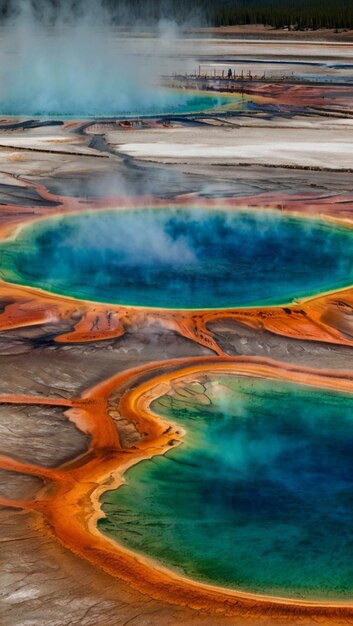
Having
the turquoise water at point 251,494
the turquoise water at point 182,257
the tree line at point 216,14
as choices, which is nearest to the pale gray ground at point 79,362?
the turquoise water at point 251,494

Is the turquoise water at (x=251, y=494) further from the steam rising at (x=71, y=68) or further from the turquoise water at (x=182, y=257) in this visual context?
the steam rising at (x=71, y=68)

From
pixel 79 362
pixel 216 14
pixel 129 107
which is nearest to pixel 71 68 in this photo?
A: pixel 129 107

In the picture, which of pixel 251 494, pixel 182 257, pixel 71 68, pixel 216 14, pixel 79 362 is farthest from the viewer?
pixel 216 14

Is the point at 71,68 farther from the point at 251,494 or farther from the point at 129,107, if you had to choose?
the point at 251,494

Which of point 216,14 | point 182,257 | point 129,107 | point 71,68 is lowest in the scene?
point 182,257

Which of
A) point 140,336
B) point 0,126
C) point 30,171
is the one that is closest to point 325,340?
point 140,336

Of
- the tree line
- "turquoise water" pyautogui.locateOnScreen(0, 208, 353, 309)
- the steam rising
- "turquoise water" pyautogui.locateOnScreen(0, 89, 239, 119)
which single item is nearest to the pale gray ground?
Result: "turquoise water" pyautogui.locateOnScreen(0, 208, 353, 309)
